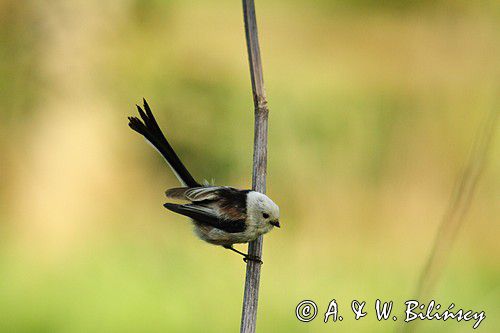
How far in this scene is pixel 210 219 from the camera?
0.81 m

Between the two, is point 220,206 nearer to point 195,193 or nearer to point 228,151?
point 195,193

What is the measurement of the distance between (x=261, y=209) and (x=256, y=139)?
89 millimetres

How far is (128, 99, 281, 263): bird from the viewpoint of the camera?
77 centimetres

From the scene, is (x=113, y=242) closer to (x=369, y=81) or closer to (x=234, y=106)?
(x=234, y=106)

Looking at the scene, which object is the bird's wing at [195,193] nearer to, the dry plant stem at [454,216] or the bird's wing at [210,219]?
the bird's wing at [210,219]

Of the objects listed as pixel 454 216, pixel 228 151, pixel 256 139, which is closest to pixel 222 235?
pixel 256 139

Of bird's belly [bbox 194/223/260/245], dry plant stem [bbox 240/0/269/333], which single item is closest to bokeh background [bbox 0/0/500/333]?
bird's belly [bbox 194/223/260/245]

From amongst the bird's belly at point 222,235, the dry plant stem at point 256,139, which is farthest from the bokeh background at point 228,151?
the dry plant stem at point 256,139

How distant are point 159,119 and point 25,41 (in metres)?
0.46

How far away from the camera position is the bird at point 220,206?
0.77 metres

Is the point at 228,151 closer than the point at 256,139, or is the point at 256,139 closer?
the point at 256,139

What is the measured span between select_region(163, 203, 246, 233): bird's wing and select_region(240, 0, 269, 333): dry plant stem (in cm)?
4

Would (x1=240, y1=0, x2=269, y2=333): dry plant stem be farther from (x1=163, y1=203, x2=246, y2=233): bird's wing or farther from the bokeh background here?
the bokeh background

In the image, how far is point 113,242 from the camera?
159 centimetres
